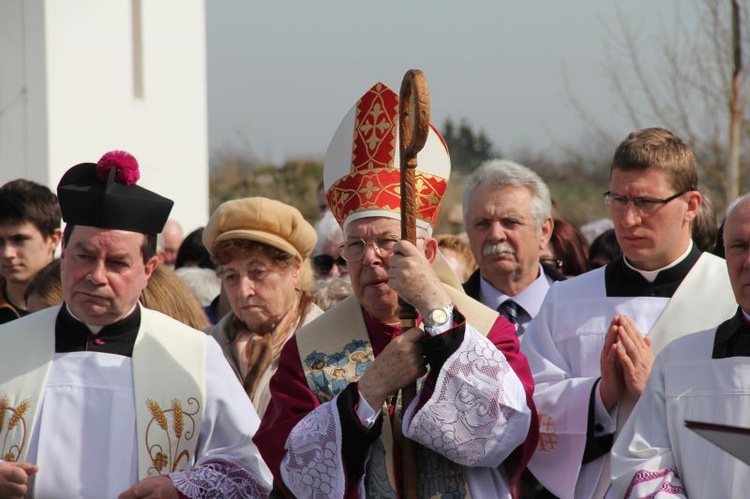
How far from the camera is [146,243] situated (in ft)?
16.5

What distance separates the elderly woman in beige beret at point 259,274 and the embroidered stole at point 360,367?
3.30 ft

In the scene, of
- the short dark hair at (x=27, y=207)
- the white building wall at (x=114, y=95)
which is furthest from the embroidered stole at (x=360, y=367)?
the white building wall at (x=114, y=95)

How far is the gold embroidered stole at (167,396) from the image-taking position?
4.95 m

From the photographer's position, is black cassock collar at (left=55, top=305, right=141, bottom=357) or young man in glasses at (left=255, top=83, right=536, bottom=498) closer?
young man in glasses at (left=255, top=83, right=536, bottom=498)

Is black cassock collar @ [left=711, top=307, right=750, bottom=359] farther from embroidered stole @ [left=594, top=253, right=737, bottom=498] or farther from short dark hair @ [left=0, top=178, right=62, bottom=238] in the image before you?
short dark hair @ [left=0, top=178, right=62, bottom=238]

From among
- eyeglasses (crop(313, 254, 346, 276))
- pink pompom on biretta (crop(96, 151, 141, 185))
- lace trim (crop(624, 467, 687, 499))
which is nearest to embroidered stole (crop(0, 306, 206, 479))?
pink pompom on biretta (crop(96, 151, 141, 185))

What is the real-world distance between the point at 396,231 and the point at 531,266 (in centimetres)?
194

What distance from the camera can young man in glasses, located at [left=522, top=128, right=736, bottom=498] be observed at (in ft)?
16.7

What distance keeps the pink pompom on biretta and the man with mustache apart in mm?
2012

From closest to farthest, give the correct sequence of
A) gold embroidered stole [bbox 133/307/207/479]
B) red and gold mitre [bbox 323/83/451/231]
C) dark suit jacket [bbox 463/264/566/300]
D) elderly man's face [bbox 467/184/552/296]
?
red and gold mitre [bbox 323/83/451/231], gold embroidered stole [bbox 133/307/207/479], elderly man's face [bbox 467/184/552/296], dark suit jacket [bbox 463/264/566/300]

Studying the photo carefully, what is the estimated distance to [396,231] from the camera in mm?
4758

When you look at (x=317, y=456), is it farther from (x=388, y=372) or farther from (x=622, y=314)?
(x=622, y=314)

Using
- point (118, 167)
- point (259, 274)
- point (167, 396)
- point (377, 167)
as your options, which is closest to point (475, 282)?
point (259, 274)

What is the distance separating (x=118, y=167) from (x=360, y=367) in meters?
1.25
